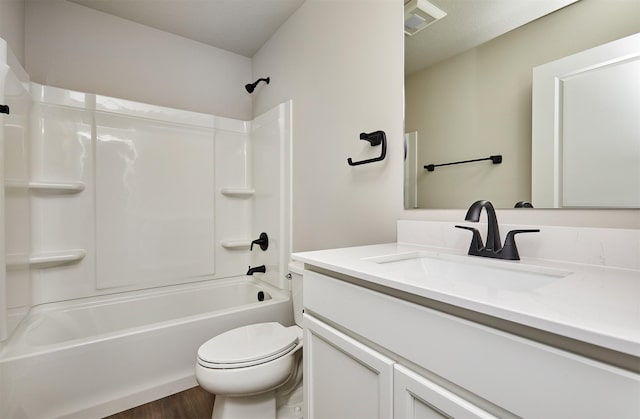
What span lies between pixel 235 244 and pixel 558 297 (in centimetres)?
223

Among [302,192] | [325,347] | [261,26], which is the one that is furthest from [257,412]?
[261,26]

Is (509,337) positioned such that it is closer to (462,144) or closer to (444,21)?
(462,144)

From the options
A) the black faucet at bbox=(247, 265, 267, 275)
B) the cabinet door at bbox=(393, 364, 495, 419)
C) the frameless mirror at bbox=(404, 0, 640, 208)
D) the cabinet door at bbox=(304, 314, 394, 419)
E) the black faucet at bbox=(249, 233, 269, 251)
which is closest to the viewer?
the cabinet door at bbox=(393, 364, 495, 419)

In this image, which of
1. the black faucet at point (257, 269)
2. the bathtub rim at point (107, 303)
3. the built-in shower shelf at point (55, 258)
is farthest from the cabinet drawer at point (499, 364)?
the built-in shower shelf at point (55, 258)

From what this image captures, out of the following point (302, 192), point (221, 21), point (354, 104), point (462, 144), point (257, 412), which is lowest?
point (257, 412)

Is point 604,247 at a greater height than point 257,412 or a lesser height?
greater

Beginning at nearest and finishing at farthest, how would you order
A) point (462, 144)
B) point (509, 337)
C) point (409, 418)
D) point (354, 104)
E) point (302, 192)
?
point (509, 337)
point (409, 418)
point (462, 144)
point (354, 104)
point (302, 192)

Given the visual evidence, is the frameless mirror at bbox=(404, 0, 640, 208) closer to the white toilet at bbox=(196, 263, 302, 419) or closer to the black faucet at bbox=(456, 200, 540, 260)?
the black faucet at bbox=(456, 200, 540, 260)

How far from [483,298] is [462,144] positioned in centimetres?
78

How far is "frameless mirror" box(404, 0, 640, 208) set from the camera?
32.2 inches

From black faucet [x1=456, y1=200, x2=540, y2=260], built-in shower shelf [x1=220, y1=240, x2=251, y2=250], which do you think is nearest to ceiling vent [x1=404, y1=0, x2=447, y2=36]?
black faucet [x1=456, y1=200, x2=540, y2=260]

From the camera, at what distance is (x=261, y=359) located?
4.06 feet

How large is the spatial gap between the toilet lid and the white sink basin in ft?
2.25

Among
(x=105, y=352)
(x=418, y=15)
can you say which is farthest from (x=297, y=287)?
(x=418, y=15)
